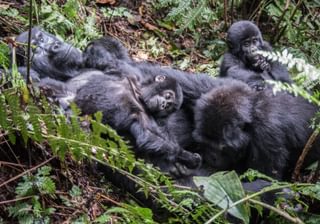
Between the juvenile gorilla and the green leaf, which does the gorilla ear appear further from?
the green leaf

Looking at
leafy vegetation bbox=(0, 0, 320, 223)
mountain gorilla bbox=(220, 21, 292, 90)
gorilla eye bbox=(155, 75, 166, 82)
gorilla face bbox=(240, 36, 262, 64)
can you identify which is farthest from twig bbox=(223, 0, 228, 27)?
gorilla eye bbox=(155, 75, 166, 82)

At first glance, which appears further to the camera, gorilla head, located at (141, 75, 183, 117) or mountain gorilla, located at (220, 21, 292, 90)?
mountain gorilla, located at (220, 21, 292, 90)

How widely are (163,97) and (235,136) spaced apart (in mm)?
602

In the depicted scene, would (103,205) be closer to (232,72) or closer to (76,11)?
(232,72)

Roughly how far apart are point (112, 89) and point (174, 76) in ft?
2.03

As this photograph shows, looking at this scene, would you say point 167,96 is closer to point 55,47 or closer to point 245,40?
point 55,47

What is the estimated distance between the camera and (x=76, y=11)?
18.1 feet

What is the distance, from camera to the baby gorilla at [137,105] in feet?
12.1

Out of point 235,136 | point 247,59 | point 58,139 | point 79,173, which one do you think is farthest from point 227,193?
point 247,59

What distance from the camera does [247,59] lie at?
208 inches

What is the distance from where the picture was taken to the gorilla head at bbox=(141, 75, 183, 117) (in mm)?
3922

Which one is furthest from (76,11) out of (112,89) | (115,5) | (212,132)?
(212,132)

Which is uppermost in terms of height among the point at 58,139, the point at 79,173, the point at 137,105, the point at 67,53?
the point at 58,139

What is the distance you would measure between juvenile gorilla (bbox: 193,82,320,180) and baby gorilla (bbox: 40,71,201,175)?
196 mm
